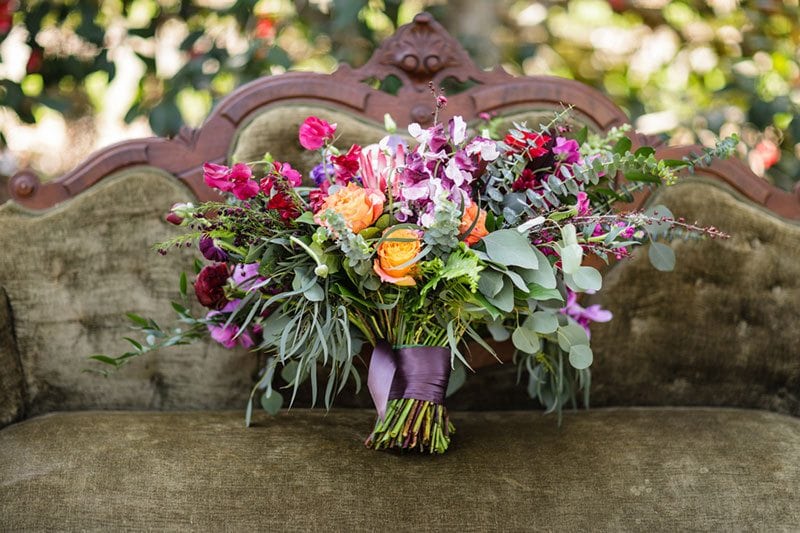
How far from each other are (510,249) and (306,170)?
0.67 meters

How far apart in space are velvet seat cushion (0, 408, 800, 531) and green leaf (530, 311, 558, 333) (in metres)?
0.27

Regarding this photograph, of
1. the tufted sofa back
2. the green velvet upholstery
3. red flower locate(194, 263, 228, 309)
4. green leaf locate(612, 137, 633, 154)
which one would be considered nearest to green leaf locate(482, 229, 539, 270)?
green leaf locate(612, 137, 633, 154)

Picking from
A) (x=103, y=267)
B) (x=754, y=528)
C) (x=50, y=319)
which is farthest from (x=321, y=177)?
(x=754, y=528)

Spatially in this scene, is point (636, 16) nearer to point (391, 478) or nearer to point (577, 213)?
point (577, 213)

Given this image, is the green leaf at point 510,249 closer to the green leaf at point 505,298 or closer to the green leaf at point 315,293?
the green leaf at point 505,298

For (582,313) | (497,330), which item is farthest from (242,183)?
(582,313)

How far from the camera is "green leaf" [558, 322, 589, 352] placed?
127 centimetres

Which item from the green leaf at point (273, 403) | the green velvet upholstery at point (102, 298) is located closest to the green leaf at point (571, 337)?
the green leaf at point (273, 403)

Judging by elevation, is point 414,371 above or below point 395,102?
below

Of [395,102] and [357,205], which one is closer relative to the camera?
[357,205]

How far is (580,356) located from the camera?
125 centimetres

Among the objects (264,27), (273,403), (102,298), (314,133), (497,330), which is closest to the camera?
(314,133)

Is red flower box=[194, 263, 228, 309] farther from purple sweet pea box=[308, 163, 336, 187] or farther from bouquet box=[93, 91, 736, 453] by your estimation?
purple sweet pea box=[308, 163, 336, 187]

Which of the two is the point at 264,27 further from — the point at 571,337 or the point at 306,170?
the point at 571,337
